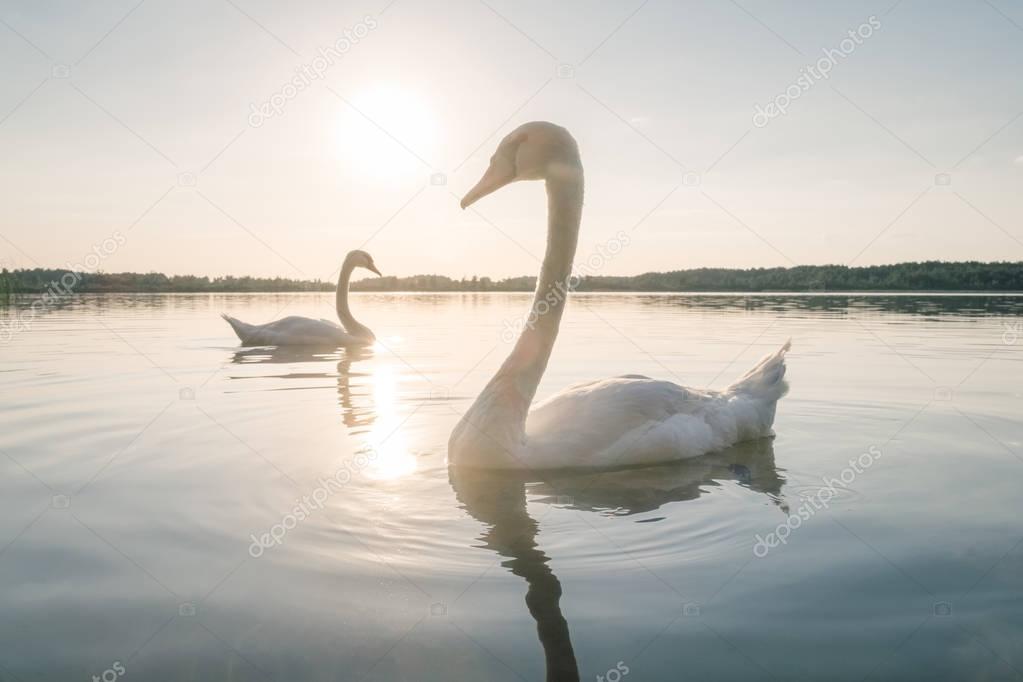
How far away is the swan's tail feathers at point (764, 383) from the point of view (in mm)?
8008

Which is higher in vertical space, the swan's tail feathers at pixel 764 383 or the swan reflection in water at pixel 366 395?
the swan's tail feathers at pixel 764 383

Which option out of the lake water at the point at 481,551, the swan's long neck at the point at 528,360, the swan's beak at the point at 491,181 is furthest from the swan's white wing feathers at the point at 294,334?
the swan's beak at the point at 491,181

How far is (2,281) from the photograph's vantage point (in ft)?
79.1

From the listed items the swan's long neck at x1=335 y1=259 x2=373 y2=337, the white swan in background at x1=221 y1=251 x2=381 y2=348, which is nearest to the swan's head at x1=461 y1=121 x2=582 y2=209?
the white swan in background at x1=221 y1=251 x2=381 y2=348

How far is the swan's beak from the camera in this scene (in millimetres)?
6305

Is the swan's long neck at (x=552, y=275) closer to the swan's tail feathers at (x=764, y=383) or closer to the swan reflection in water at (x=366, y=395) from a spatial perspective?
the swan reflection in water at (x=366, y=395)

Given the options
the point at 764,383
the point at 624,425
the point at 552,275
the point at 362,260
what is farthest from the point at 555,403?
the point at 362,260

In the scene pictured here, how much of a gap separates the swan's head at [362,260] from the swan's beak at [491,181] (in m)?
15.7

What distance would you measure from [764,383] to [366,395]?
516 centimetres

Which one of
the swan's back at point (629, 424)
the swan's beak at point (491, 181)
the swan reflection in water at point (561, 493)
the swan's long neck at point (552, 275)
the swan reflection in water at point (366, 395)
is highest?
the swan's beak at point (491, 181)

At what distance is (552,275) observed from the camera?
265 inches

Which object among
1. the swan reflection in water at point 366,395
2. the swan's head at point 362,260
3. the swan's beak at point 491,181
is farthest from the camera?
the swan's head at point 362,260

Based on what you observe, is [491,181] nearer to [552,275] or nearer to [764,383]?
[552,275]

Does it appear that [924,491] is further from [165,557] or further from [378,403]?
[378,403]
